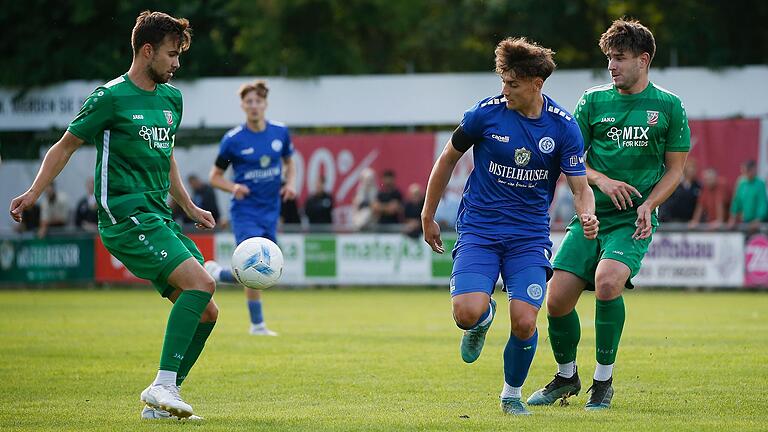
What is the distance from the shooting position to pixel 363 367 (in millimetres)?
10539

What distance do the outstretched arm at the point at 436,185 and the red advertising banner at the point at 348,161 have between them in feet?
57.5

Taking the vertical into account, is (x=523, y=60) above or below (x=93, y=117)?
above

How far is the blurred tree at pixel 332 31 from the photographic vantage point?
90.1 feet

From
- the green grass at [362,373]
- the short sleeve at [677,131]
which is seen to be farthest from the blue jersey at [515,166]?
the green grass at [362,373]

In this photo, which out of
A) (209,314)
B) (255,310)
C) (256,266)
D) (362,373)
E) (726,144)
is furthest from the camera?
(726,144)

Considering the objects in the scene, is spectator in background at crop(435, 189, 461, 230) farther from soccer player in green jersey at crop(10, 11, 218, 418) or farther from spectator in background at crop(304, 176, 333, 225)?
soccer player in green jersey at crop(10, 11, 218, 418)

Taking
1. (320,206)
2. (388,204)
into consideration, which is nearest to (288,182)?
(388,204)

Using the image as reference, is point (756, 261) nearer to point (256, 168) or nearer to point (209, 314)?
point (256, 168)

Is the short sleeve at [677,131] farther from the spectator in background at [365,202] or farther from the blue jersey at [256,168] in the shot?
the spectator in background at [365,202]

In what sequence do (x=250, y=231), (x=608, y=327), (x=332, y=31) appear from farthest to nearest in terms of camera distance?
(x=332, y=31)
(x=250, y=231)
(x=608, y=327)

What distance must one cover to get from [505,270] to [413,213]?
51.6 feet

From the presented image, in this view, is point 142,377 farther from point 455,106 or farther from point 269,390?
point 455,106

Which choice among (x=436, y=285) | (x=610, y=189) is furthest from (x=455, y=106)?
(x=610, y=189)

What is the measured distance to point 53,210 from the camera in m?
25.6
